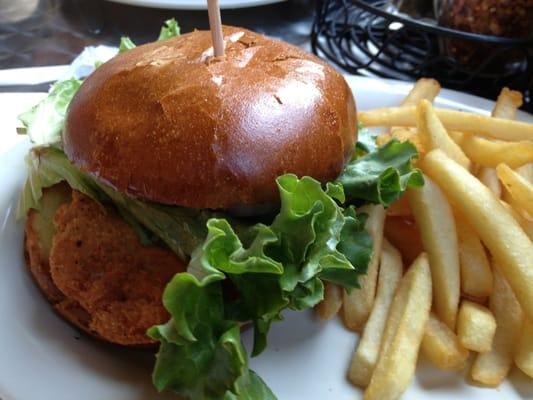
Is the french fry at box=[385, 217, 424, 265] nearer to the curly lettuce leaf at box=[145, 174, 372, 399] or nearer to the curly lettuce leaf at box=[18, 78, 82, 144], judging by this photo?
the curly lettuce leaf at box=[145, 174, 372, 399]

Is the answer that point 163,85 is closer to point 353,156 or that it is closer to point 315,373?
point 353,156

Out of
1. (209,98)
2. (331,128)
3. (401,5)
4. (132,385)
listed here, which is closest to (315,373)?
(132,385)

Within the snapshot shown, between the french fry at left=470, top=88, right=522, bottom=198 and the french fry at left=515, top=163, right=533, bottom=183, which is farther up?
the french fry at left=470, top=88, right=522, bottom=198

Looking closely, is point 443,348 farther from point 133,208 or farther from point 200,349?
point 133,208

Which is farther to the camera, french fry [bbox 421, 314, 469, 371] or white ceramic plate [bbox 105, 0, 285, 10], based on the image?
white ceramic plate [bbox 105, 0, 285, 10]

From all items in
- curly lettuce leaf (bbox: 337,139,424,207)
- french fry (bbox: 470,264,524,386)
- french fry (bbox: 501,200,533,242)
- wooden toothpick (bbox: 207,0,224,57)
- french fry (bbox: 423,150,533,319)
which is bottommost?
french fry (bbox: 470,264,524,386)

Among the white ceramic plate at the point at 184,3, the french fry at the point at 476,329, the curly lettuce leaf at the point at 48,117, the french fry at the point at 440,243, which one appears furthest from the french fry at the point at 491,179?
the white ceramic plate at the point at 184,3

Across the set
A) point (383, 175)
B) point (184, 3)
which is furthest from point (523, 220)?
point (184, 3)

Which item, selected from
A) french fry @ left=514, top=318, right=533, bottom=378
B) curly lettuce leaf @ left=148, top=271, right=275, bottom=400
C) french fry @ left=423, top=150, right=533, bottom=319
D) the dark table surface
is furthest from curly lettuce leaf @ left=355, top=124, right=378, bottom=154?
the dark table surface
